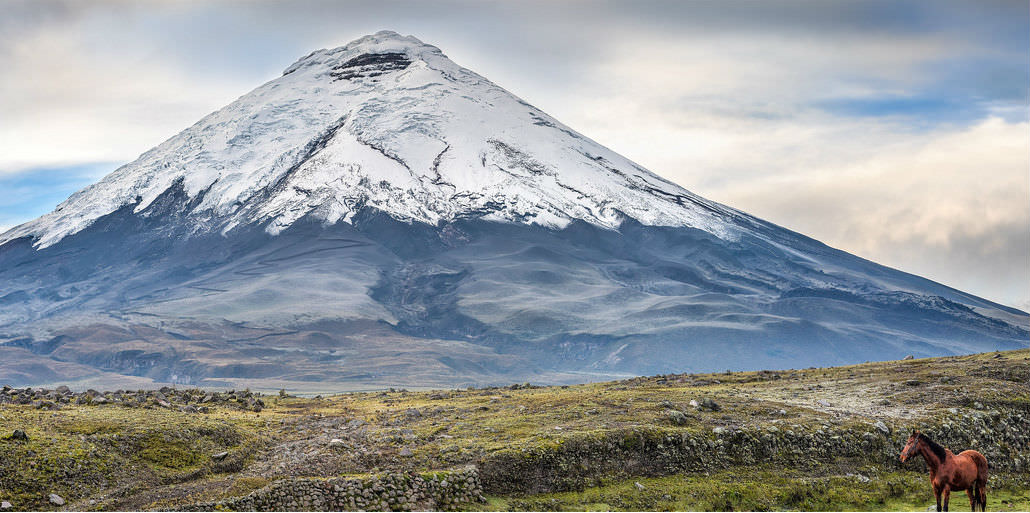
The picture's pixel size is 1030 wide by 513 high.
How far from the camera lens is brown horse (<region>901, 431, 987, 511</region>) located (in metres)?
29.5

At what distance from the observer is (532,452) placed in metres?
34.6

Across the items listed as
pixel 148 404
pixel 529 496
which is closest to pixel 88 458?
pixel 148 404

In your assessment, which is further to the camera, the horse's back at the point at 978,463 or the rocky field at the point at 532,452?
the rocky field at the point at 532,452

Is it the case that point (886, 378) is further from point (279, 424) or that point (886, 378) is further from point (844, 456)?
point (279, 424)

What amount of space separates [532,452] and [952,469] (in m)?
14.1

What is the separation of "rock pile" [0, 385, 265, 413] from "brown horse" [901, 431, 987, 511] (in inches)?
1258

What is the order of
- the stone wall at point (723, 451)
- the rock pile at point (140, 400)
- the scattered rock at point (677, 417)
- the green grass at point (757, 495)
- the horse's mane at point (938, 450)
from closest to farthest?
the horse's mane at point (938, 450) → the green grass at point (757, 495) → the stone wall at point (723, 451) → the scattered rock at point (677, 417) → the rock pile at point (140, 400)

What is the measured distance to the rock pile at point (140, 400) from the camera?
4409 centimetres

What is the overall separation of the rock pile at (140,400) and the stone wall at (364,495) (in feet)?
Answer: 53.6

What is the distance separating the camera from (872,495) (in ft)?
112

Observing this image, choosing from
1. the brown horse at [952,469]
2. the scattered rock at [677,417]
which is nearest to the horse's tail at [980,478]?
the brown horse at [952,469]

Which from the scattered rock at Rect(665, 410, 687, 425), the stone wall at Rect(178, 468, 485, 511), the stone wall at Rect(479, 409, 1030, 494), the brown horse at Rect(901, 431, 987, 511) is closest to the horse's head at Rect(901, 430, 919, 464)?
the brown horse at Rect(901, 431, 987, 511)

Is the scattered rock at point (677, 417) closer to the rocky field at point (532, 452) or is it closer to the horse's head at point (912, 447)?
the rocky field at point (532, 452)

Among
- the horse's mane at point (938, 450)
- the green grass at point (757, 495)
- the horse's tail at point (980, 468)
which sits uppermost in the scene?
the horse's mane at point (938, 450)
